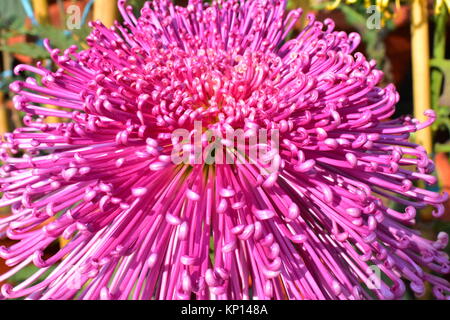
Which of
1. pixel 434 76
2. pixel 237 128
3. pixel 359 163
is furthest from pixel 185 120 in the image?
pixel 434 76

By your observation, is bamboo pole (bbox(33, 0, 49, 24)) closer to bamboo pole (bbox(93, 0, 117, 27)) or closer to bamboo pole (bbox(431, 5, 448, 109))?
bamboo pole (bbox(93, 0, 117, 27))

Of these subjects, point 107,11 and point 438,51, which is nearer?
point 107,11

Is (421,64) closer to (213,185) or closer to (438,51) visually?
(438,51)

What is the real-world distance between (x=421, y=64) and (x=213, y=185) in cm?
51

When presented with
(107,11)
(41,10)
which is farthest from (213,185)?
(41,10)

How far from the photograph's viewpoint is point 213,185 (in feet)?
1.18

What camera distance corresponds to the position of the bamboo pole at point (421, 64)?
666 millimetres

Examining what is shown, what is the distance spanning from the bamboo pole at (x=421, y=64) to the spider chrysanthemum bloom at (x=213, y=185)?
11.6 inches

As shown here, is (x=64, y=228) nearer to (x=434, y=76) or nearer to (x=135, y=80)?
(x=135, y=80)

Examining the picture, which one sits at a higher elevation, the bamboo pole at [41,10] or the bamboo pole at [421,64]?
the bamboo pole at [41,10]

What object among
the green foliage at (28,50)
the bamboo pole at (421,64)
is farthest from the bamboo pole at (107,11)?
the bamboo pole at (421,64)

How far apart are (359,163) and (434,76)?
500mm

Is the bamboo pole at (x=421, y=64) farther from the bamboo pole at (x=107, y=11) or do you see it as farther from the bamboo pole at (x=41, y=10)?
the bamboo pole at (x=41, y=10)

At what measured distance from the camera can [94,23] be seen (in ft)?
1.41
